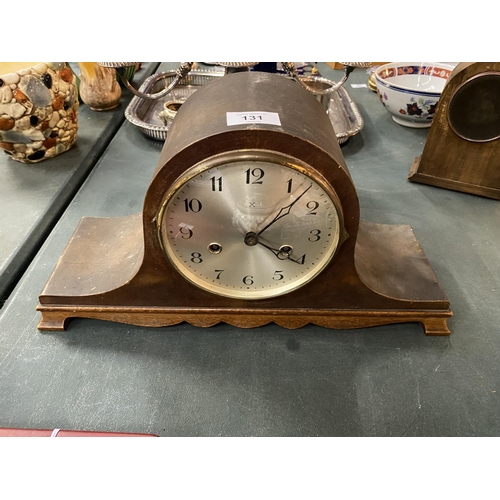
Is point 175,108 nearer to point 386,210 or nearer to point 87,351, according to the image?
point 386,210

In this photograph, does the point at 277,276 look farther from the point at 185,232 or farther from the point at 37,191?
the point at 37,191

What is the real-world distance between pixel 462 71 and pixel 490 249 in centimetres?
66

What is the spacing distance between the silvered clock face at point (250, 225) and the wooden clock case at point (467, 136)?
0.96 meters

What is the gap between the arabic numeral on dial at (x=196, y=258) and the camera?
39.6 inches

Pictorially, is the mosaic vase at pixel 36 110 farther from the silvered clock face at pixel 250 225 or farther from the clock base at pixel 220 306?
the silvered clock face at pixel 250 225

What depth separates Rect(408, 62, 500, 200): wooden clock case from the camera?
1.49 meters

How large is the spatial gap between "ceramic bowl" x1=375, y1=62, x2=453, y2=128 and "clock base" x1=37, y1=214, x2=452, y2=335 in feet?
3.81

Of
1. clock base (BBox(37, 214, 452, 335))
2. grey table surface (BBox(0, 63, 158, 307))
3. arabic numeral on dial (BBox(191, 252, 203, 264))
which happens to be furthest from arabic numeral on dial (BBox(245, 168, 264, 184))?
grey table surface (BBox(0, 63, 158, 307))

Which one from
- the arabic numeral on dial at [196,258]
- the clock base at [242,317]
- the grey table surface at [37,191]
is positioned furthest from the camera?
the grey table surface at [37,191]

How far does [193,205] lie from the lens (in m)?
0.93

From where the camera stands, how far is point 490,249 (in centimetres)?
143

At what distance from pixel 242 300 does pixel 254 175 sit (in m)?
0.36

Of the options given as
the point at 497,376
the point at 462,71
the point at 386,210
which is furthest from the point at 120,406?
the point at 462,71

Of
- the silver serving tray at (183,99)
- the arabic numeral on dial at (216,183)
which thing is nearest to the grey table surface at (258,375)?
the arabic numeral on dial at (216,183)
